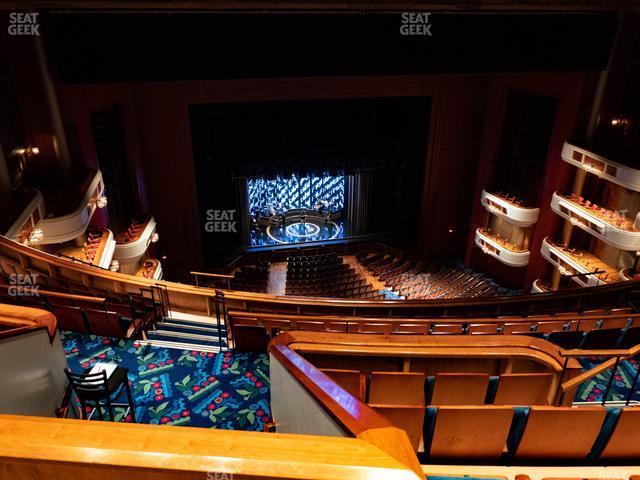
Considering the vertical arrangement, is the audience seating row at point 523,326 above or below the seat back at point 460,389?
below

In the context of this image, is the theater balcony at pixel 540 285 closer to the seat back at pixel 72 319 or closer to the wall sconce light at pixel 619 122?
the wall sconce light at pixel 619 122

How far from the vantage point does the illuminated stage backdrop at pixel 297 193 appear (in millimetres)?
15297

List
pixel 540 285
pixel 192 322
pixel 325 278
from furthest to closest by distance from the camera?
pixel 325 278
pixel 540 285
pixel 192 322

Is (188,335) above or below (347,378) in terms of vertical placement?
below

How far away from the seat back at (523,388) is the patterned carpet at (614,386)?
33.9 inches

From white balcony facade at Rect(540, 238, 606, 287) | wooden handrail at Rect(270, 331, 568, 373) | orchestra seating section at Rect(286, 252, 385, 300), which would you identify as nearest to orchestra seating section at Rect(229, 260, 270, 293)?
orchestra seating section at Rect(286, 252, 385, 300)

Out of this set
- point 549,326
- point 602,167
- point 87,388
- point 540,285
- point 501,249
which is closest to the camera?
point 87,388

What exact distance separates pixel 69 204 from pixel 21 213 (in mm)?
1151

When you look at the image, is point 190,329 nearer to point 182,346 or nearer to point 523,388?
point 182,346

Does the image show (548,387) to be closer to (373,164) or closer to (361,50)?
(361,50)

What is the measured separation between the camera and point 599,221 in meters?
9.38

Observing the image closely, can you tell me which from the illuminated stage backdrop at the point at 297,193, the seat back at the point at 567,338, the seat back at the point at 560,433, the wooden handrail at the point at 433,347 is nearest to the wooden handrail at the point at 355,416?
the wooden handrail at the point at 433,347

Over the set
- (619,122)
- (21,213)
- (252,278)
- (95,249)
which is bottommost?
(252,278)

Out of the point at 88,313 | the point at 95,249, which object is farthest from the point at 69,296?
the point at 95,249
